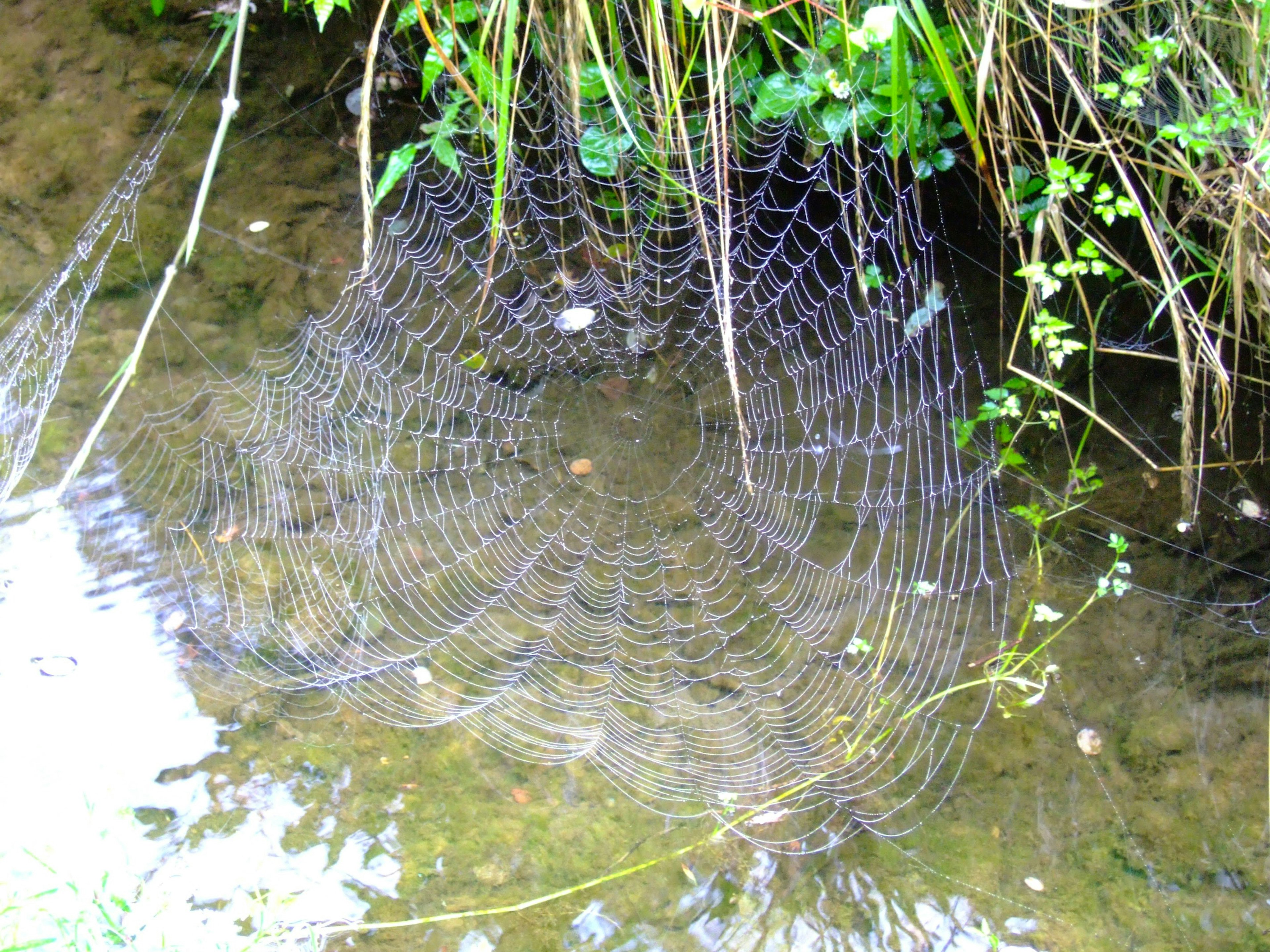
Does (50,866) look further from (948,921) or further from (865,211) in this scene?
(865,211)

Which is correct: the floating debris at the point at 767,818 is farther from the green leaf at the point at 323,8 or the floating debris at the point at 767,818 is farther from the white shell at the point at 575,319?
the green leaf at the point at 323,8

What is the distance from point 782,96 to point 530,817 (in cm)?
177

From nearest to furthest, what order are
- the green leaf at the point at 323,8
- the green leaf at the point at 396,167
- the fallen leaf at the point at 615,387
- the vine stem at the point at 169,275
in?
1. the vine stem at the point at 169,275
2. the green leaf at the point at 323,8
3. the green leaf at the point at 396,167
4. the fallen leaf at the point at 615,387

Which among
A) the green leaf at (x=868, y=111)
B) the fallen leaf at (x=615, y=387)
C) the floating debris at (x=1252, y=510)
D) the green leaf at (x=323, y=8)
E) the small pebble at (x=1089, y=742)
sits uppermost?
the green leaf at (x=323, y=8)

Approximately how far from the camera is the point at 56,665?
6.72ft

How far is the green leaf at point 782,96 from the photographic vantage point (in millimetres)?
2115

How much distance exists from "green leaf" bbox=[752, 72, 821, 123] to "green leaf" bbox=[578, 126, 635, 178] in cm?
36

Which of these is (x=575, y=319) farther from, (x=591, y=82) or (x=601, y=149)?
(x=591, y=82)

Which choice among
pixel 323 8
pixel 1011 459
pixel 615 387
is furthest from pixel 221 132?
pixel 1011 459

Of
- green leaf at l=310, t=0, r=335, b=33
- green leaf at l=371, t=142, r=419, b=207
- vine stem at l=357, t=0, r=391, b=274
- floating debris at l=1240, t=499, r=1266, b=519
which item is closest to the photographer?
vine stem at l=357, t=0, r=391, b=274

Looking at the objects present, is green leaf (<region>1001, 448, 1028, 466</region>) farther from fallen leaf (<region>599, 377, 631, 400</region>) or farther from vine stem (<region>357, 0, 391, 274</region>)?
vine stem (<region>357, 0, 391, 274</region>)

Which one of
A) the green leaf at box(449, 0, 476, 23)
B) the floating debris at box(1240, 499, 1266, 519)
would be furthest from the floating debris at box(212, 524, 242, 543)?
the floating debris at box(1240, 499, 1266, 519)

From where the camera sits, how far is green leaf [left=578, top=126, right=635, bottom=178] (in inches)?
91.0

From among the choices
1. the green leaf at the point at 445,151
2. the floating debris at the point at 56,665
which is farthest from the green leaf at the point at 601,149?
the floating debris at the point at 56,665
